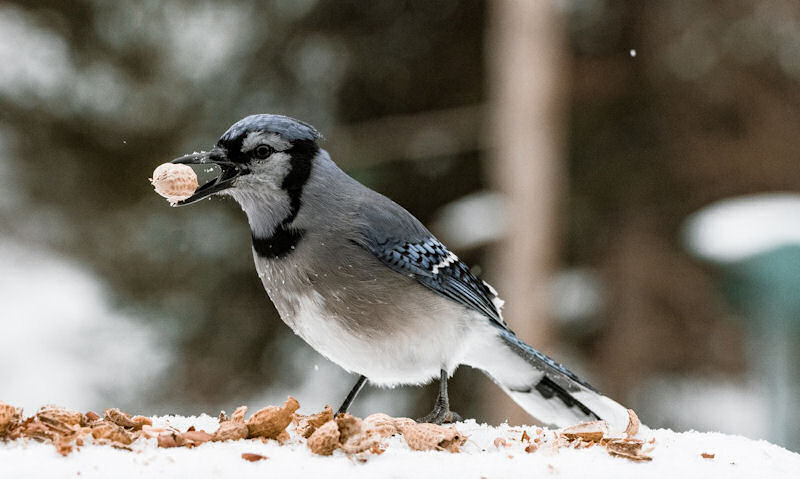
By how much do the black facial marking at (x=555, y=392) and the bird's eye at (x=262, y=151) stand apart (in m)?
0.66

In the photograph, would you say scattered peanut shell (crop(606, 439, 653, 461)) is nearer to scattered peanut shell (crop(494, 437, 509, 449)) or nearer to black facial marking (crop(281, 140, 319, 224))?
scattered peanut shell (crop(494, 437, 509, 449))

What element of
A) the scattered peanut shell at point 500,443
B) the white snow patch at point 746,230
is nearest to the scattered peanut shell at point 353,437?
the scattered peanut shell at point 500,443

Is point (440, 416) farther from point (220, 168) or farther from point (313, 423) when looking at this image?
point (220, 168)

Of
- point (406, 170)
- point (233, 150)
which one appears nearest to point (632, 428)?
point (233, 150)

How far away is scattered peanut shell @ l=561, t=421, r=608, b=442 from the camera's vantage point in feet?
4.79

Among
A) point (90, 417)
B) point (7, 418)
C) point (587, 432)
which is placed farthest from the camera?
point (587, 432)

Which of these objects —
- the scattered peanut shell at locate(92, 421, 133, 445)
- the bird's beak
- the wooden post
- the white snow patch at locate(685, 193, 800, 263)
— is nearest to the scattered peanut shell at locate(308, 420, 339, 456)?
the scattered peanut shell at locate(92, 421, 133, 445)

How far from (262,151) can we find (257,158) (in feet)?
0.05

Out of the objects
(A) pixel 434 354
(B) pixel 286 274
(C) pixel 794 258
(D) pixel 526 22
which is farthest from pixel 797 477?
(D) pixel 526 22

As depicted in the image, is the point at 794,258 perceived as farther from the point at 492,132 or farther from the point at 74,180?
the point at 74,180

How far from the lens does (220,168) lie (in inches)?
61.9

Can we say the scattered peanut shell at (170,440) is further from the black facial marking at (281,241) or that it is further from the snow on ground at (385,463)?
the black facial marking at (281,241)

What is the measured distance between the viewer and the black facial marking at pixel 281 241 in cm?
160

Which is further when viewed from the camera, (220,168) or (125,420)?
(220,168)
